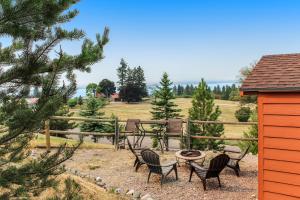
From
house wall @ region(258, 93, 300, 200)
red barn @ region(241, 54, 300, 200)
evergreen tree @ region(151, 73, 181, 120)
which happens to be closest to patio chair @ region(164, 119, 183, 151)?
red barn @ region(241, 54, 300, 200)

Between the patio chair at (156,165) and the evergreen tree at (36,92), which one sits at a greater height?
the evergreen tree at (36,92)

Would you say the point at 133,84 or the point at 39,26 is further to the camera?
the point at 133,84

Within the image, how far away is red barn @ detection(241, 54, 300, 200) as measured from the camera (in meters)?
5.32

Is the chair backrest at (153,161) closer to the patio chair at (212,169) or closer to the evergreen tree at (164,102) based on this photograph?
the patio chair at (212,169)

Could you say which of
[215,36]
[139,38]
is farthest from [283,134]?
[215,36]

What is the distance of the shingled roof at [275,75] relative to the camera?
546cm

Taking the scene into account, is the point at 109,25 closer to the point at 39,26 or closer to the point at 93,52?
the point at 93,52

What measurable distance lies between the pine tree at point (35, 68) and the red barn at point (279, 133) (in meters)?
3.47

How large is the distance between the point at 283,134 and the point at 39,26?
431 centimetres

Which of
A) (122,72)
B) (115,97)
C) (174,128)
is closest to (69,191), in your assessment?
(174,128)

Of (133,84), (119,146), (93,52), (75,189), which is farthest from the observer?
(133,84)

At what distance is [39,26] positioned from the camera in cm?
304

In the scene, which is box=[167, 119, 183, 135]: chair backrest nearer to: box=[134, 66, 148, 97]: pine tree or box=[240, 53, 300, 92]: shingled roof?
box=[240, 53, 300, 92]: shingled roof

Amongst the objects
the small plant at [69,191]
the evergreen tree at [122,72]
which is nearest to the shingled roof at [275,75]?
the small plant at [69,191]
